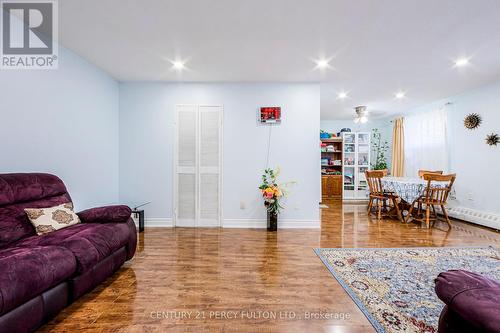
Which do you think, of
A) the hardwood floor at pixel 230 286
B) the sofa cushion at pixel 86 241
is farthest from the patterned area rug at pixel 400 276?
the sofa cushion at pixel 86 241

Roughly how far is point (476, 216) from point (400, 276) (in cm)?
347

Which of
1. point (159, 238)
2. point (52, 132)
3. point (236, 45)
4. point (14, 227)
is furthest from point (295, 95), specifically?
point (14, 227)

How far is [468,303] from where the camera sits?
3.73 feet

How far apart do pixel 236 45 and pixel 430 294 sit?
10.8 ft

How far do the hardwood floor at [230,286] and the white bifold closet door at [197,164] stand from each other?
443 mm

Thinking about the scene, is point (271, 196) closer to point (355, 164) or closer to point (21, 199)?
point (21, 199)

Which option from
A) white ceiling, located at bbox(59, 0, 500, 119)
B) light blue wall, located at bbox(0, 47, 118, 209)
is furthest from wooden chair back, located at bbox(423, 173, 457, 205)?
light blue wall, located at bbox(0, 47, 118, 209)

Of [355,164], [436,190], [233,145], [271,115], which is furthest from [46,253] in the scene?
[355,164]

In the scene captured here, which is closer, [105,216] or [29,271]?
[29,271]

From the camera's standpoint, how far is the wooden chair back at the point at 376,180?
493cm

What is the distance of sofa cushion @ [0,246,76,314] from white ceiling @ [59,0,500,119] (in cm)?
220

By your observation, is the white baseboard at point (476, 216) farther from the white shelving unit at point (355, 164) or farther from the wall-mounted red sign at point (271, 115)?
the wall-mounted red sign at point (271, 115)

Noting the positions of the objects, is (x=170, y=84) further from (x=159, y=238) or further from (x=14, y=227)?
(x=14, y=227)

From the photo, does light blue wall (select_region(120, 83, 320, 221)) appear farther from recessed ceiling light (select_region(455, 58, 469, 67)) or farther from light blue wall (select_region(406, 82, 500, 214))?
light blue wall (select_region(406, 82, 500, 214))
